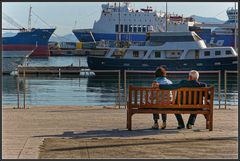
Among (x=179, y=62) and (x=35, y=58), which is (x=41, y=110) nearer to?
(x=179, y=62)

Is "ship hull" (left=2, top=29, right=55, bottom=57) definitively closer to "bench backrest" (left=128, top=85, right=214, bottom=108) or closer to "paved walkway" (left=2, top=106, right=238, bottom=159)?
"paved walkway" (left=2, top=106, right=238, bottom=159)

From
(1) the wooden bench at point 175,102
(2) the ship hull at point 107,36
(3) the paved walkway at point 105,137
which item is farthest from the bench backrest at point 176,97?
(2) the ship hull at point 107,36

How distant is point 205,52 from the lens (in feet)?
195

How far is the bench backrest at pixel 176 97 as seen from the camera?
9.96 m

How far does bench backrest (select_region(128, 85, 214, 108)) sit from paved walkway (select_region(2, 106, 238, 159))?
0.41 metres

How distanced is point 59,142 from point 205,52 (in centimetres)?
5186

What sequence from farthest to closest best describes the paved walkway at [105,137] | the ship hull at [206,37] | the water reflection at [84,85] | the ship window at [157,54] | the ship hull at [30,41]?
1. the ship hull at [206,37]
2. the ship hull at [30,41]
3. the ship window at [157,54]
4. the water reflection at [84,85]
5. the paved walkway at [105,137]

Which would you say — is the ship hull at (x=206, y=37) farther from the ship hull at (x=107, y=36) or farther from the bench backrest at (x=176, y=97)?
the bench backrest at (x=176, y=97)

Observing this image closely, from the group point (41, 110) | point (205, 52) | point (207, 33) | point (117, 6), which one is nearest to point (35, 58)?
point (117, 6)

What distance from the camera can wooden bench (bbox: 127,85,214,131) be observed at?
9969 mm

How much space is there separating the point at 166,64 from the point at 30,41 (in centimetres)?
3033

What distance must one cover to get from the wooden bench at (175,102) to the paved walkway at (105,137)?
31cm

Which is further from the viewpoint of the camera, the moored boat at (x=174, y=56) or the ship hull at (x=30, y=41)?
the ship hull at (x=30, y=41)

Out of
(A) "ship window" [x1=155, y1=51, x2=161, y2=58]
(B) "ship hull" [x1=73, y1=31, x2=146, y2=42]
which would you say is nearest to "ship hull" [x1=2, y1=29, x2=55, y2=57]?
(B) "ship hull" [x1=73, y1=31, x2=146, y2=42]
